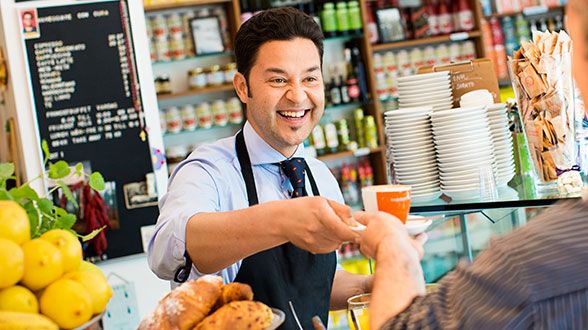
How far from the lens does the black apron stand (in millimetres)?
2422

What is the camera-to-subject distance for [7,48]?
4664 mm

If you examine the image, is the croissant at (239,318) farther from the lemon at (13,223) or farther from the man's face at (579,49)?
the man's face at (579,49)

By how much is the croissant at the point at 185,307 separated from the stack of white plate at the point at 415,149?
1.15 m

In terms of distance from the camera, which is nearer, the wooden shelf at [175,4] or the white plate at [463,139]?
the white plate at [463,139]

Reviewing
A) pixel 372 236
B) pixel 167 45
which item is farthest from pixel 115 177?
pixel 372 236

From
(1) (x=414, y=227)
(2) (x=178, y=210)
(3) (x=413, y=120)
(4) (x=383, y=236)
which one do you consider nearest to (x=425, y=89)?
(3) (x=413, y=120)

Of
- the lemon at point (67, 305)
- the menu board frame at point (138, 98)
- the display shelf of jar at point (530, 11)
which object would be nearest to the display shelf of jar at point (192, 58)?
the menu board frame at point (138, 98)

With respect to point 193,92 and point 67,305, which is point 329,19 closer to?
point 193,92

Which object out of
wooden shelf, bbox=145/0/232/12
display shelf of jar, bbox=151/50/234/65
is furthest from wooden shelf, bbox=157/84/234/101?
wooden shelf, bbox=145/0/232/12

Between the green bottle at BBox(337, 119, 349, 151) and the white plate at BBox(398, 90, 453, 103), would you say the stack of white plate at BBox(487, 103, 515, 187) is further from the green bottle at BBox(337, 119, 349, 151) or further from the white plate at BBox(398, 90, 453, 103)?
the green bottle at BBox(337, 119, 349, 151)

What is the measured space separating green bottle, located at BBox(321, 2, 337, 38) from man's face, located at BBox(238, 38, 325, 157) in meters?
3.98

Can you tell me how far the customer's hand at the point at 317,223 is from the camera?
1873 millimetres

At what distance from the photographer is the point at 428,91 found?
3.12 meters

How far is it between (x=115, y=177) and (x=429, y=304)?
11.6 feet
